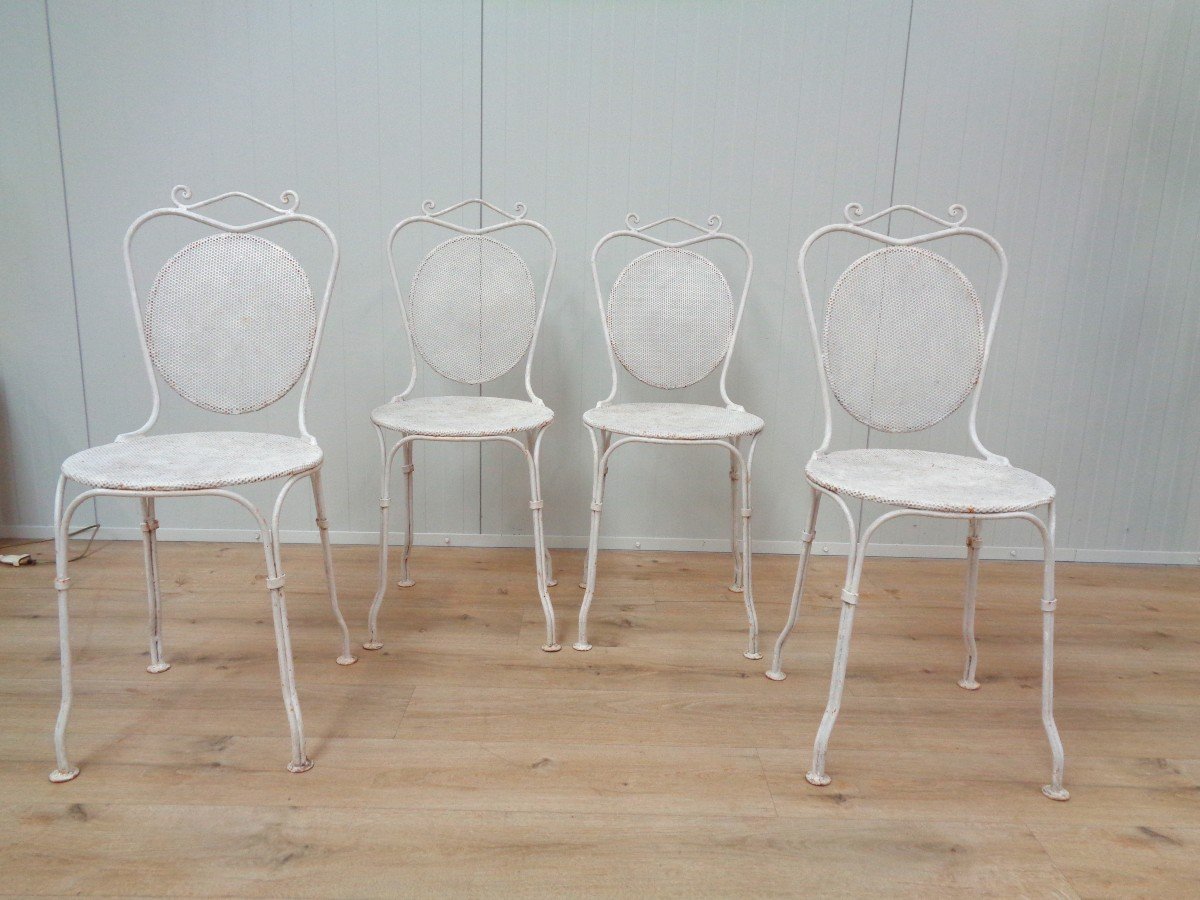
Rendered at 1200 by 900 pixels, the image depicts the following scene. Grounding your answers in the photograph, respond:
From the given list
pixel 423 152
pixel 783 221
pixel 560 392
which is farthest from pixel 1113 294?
pixel 423 152

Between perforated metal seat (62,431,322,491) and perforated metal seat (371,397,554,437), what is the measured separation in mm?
252

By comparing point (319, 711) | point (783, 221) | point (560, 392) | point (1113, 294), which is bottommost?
point (319, 711)

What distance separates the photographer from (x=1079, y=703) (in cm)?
168

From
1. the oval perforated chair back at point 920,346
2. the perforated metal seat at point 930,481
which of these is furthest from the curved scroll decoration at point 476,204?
the perforated metal seat at point 930,481

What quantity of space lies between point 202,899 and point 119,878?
0.13 m

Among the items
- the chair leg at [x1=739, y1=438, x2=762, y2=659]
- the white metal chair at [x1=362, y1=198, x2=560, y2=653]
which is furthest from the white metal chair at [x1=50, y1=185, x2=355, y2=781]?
the chair leg at [x1=739, y1=438, x2=762, y2=659]

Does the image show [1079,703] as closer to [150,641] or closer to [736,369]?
[736,369]

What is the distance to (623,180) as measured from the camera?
2.36 m

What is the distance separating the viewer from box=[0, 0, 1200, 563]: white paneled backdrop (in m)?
2.28

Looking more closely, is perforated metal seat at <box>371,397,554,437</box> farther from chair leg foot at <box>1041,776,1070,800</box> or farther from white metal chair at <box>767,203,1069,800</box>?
chair leg foot at <box>1041,776,1070,800</box>

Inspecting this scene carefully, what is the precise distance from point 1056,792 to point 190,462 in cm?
154

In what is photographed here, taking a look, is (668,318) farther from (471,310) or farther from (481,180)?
(481,180)

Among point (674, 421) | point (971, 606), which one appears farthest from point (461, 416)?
point (971, 606)

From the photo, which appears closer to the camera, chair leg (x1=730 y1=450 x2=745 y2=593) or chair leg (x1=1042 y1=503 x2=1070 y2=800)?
chair leg (x1=1042 y1=503 x2=1070 y2=800)
